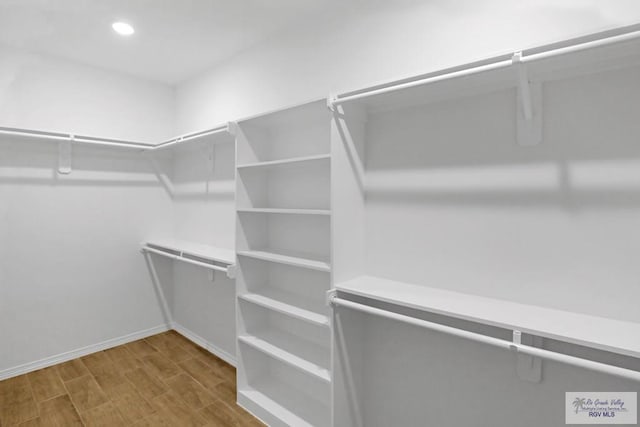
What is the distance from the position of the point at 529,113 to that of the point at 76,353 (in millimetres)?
3684

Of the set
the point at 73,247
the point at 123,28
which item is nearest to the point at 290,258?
the point at 123,28

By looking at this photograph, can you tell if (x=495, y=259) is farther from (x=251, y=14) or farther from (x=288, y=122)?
(x=251, y=14)

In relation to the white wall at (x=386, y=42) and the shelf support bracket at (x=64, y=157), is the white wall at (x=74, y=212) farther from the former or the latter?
the white wall at (x=386, y=42)

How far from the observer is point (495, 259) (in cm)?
139

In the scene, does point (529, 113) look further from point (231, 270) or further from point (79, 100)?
point (79, 100)

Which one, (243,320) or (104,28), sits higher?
(104,28)

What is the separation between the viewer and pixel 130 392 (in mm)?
2322

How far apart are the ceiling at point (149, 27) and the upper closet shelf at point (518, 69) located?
90 cm

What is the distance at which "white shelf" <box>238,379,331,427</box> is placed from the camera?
1.89 meters

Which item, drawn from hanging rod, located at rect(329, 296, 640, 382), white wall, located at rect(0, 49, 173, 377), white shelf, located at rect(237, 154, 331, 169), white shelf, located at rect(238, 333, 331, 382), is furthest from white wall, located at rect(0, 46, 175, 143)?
hanging rod, located at rect(329, 296, 640, 382)

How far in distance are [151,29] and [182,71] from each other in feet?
2.49

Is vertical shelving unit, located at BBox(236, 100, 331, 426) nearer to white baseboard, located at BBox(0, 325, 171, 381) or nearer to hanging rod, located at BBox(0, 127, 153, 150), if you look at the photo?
hanging rod, located at BBox(0, 127, 153, 150)

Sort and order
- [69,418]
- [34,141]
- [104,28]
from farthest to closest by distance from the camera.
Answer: [34,141] < [104,28] < [69,418]

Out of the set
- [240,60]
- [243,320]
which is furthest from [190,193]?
[243,320]
